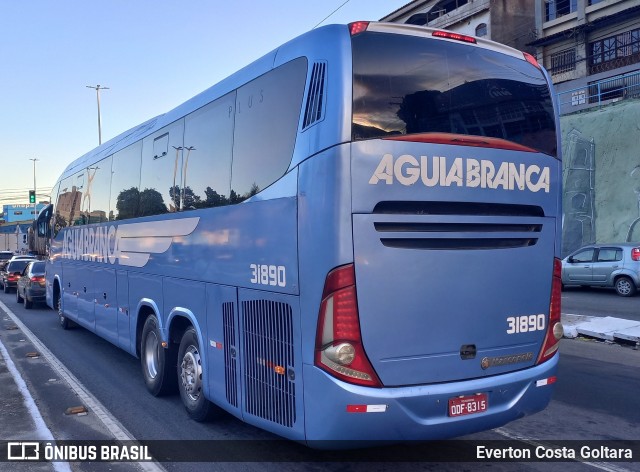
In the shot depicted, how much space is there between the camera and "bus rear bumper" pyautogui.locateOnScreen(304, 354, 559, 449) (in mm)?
4207

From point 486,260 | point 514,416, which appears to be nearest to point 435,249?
point 486,260

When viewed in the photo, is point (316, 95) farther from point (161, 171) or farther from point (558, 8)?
point (558, 8)

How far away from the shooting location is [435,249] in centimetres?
456

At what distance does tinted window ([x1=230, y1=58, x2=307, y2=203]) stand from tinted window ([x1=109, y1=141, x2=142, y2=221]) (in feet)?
11.1

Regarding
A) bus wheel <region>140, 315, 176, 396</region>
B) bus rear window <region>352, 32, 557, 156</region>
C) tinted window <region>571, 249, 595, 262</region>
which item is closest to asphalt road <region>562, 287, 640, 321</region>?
tinted window <region>571, 249, 595, 262</region>

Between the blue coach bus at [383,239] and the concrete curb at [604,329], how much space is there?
20.6 ft

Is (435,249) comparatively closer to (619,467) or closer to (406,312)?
(406,312)

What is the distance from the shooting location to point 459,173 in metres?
4.65

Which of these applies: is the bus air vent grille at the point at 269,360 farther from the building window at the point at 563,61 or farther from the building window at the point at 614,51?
the building window at the point at 563,61

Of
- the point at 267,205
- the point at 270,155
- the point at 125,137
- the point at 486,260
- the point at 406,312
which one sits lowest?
the point at 406,312

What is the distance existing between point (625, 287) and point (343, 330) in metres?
16.5

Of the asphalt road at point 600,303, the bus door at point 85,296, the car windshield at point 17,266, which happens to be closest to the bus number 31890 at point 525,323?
the bus door at point 85,296

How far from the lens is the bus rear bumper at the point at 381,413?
4207 mm

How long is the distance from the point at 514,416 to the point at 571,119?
26.2m
